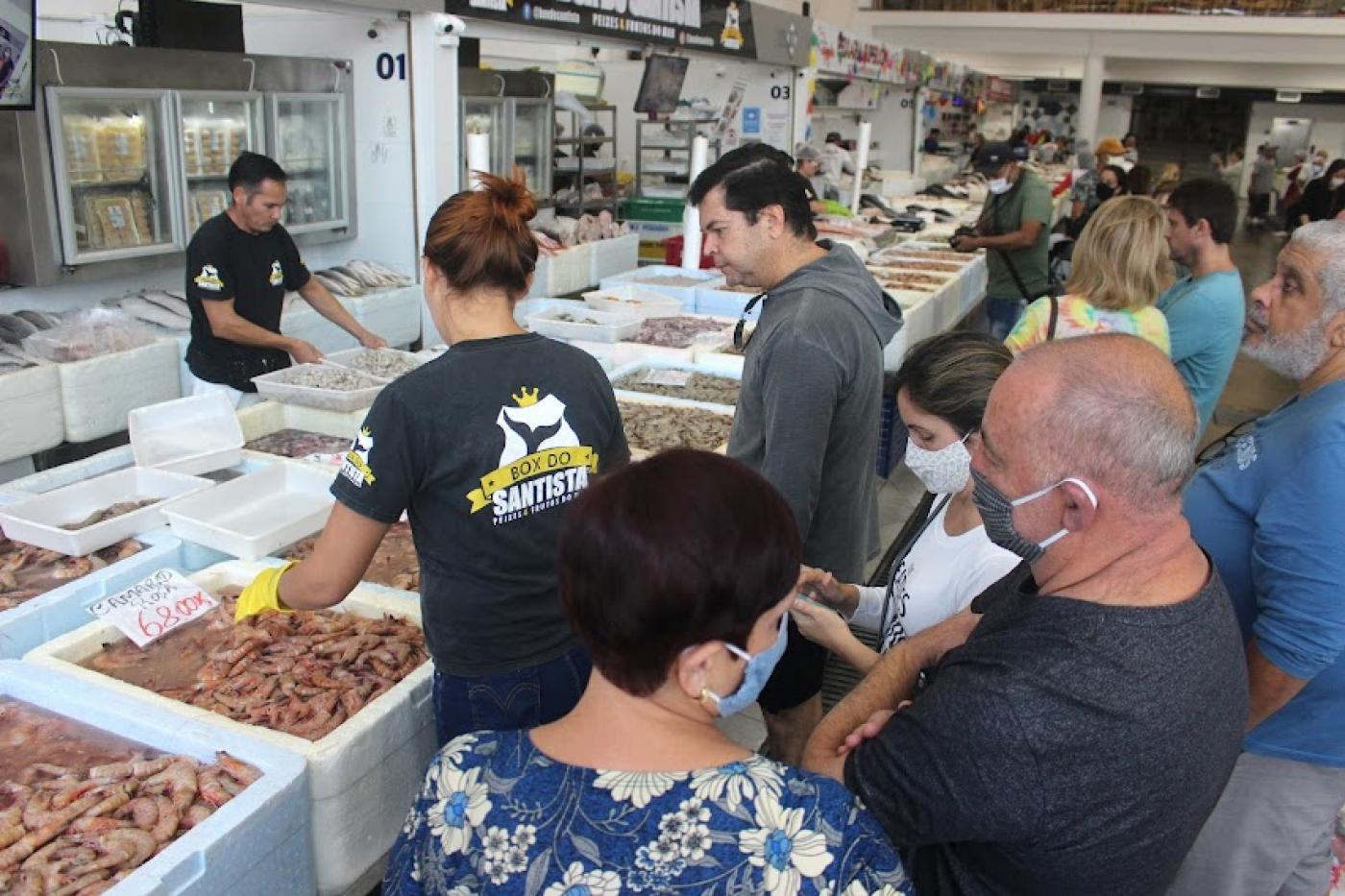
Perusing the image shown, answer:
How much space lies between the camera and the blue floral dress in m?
1.14

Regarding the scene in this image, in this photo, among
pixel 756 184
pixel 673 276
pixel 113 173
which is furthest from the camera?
pixel 673 276

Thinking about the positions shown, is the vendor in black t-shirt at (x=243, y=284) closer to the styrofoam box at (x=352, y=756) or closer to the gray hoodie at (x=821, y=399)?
the styrofoam box at (x=352, y=756)

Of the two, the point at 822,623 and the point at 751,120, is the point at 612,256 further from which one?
the point at 822,623

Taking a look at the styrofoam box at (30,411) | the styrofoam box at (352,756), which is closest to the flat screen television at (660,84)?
the styrofoam box at (30,411)

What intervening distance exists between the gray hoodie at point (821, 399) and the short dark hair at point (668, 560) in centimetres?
120

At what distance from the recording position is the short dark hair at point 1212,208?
3963 millimetres

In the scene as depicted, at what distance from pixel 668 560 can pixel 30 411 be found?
4450 mm

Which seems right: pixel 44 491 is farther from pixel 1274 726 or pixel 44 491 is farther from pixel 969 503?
pixel 1274 726

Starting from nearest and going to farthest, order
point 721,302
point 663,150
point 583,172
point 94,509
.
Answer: point 94,509
point 721,302
point 583,172
point 663,150


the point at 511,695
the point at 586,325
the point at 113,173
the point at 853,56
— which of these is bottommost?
the point at 511,695

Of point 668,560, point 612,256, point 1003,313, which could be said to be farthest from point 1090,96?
point 668,560

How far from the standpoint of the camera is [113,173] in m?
5.26

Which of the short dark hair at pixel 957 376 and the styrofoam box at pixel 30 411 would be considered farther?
the styrofoam box at pixel 30 411

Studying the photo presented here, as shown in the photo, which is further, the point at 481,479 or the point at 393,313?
the point at 393,313
